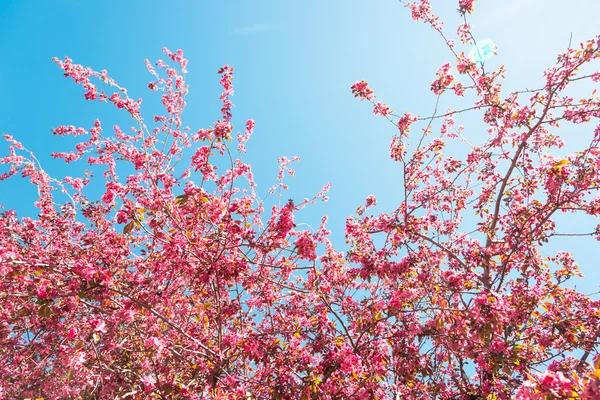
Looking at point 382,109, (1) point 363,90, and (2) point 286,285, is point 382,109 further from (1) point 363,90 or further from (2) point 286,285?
(2) point 286,285

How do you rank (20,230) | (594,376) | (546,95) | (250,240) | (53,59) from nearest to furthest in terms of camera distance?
(594,376) < (250,240) < (546,95) < (53,59) < (20,230)

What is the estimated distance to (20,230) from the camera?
18.8 feet

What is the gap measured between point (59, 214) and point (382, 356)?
236 inches

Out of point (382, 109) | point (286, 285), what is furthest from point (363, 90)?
point (286, 285)

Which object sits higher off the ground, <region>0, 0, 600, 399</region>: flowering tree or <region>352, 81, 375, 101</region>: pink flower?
<region>352, 81, 375, 101</region>: pink flower

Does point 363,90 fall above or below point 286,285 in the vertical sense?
above

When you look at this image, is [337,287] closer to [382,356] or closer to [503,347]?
[382,356]

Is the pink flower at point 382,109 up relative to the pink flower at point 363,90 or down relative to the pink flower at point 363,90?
down

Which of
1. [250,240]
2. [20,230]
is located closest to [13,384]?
[20,230]

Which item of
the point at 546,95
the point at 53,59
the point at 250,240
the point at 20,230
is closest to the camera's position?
the point at 250,240

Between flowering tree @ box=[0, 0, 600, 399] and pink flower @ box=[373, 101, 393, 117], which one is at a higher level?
pink flower @ box=[373, 101, 393, 117]

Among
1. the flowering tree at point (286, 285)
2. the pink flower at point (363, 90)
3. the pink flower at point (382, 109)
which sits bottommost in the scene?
the flowering tree at point (286, 285)

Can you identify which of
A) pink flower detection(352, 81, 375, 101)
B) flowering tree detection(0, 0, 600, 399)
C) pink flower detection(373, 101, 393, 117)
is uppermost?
pink flower detection(352, 81, 375, 101)

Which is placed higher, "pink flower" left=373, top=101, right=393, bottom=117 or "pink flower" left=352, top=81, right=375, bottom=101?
"pink flower" left=352, top=81, right=375, bottom=101
